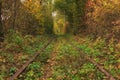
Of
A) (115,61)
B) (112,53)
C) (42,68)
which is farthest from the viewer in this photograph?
(112,53)

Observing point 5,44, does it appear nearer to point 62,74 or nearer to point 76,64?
point 76,64

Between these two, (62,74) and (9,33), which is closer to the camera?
(62,74)

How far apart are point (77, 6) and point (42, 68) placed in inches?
1187

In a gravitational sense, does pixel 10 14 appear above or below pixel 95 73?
above

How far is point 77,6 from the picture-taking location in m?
39.8

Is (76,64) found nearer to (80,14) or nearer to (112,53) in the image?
(112,53)

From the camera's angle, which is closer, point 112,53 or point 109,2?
point 112,53

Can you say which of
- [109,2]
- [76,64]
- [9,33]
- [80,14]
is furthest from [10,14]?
[80,14]

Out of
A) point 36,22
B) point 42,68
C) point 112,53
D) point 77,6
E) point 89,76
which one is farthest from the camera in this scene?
point 77,6

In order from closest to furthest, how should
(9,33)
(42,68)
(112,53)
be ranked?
1. (42,68)
2. (112,53)
3. (9,33)

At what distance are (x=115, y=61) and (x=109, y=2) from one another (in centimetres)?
825

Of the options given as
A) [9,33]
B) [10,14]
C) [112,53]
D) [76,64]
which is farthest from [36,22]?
[76,64]

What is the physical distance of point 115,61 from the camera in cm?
1201

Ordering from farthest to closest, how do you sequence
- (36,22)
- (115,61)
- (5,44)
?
(36,22) → (5,44) → (115,61)
